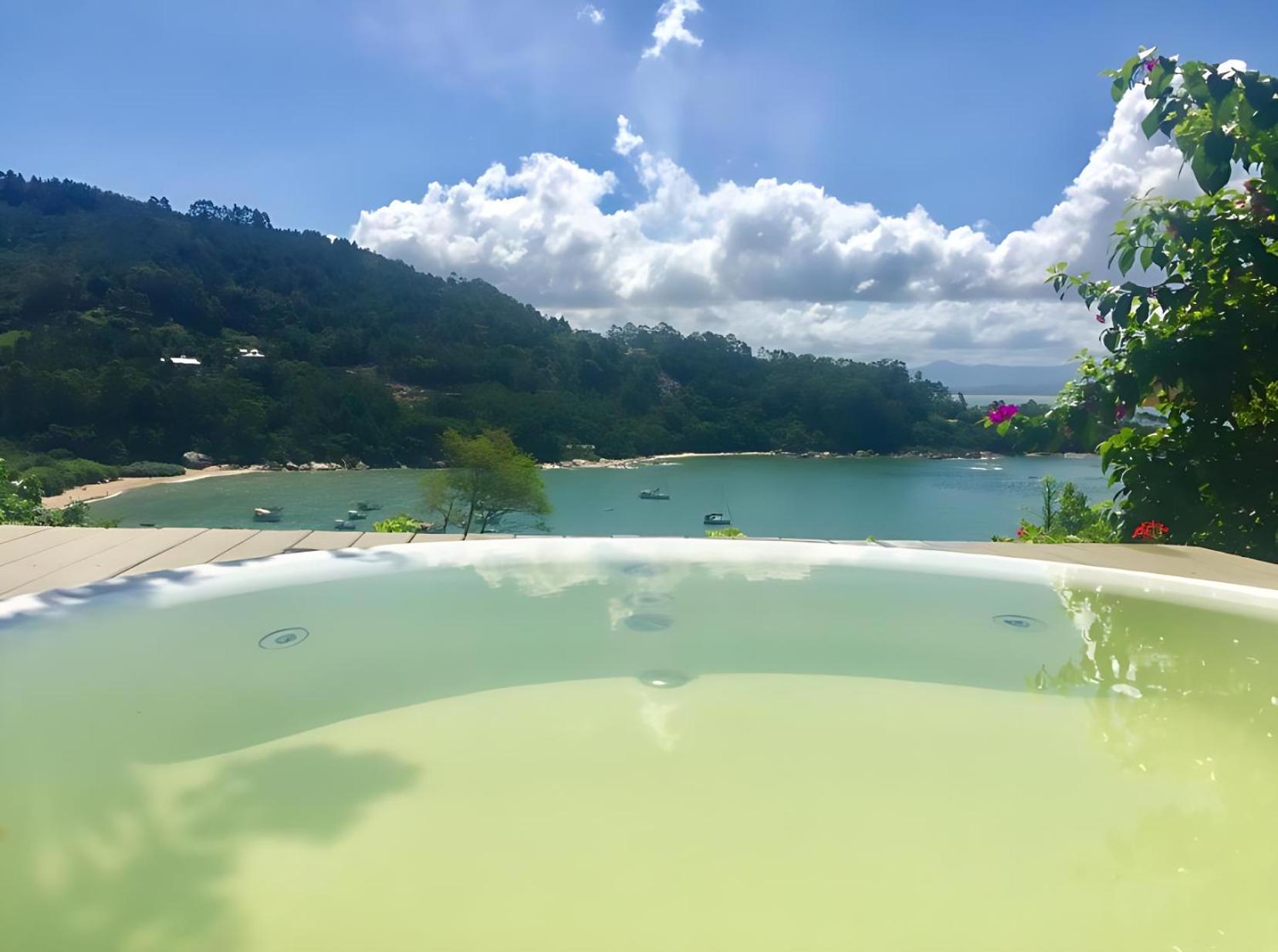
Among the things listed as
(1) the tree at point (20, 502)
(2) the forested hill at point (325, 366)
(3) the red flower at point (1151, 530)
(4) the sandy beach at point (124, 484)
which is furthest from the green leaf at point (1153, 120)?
(4) the sandy beach at point (124, 484)

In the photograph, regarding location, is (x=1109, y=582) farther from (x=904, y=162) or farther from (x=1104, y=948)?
(x=904, y=162)

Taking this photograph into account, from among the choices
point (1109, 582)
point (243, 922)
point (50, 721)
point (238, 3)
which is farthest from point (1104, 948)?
point (238, 3)

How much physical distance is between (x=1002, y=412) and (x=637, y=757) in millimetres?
2611

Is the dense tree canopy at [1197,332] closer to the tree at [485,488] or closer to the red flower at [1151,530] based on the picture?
the red flower at [1151,530]

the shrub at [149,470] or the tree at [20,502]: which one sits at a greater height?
the tree at [20,502]

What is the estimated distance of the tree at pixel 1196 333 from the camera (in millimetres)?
2895

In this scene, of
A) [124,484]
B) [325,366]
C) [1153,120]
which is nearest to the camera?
[1153,120]

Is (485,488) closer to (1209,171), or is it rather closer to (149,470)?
(149,470)

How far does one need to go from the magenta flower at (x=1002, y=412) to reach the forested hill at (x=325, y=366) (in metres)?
25.2

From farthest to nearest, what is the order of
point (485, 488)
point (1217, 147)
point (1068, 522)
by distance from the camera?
1. point (485, 488)
2. point (1068, 522)
3. point (1217, 147)

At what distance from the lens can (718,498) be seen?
1234 inches

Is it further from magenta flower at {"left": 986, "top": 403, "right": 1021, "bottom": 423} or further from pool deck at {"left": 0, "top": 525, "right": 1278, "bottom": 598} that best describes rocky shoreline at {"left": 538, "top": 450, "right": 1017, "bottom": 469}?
pool deck at {"left": 0, "top": 525, "right": 1278, "bottom": 598}

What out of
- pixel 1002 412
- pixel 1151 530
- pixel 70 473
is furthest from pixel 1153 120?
pixel 70 473

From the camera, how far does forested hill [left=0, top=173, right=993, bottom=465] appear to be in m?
28.4
